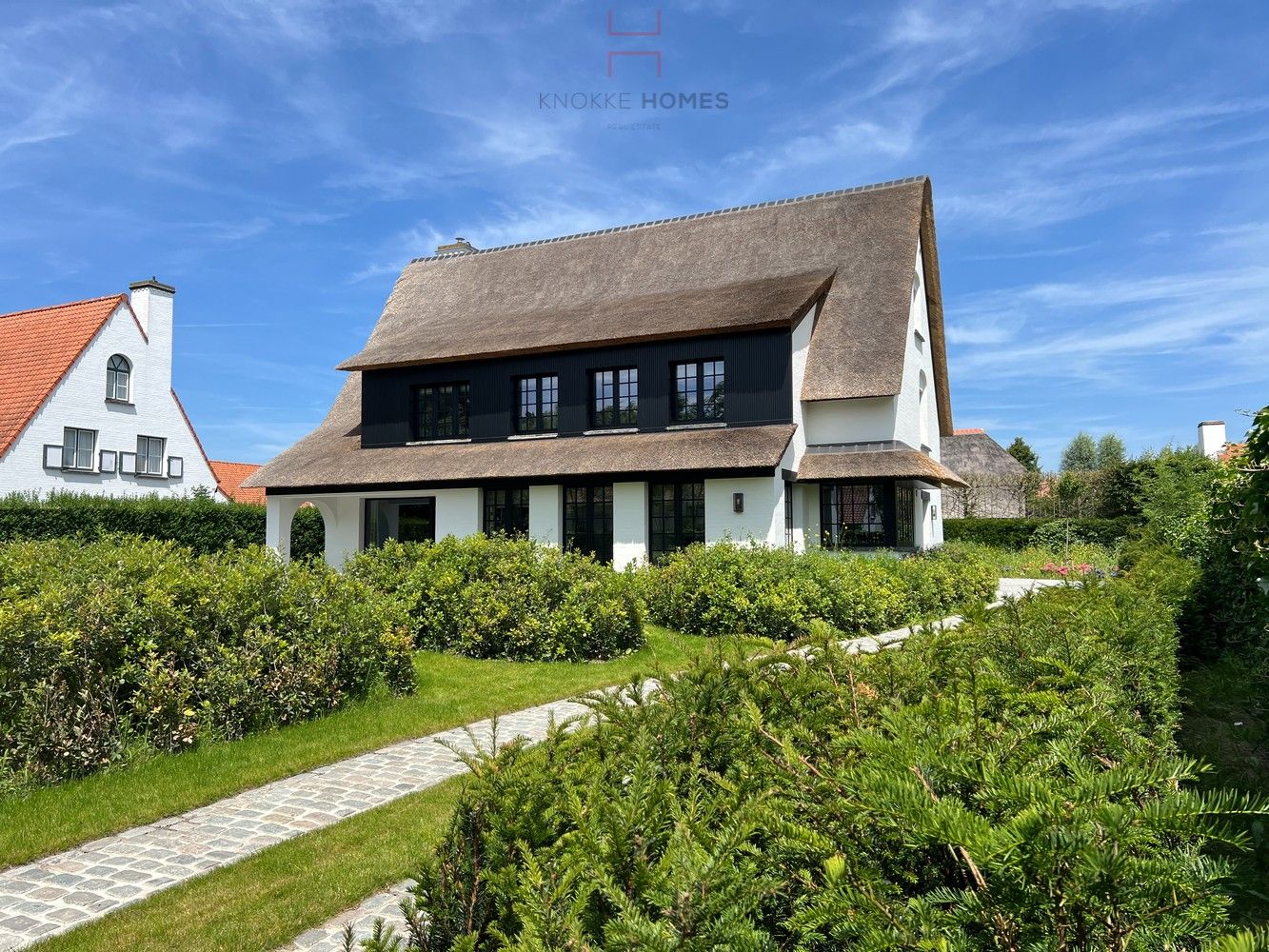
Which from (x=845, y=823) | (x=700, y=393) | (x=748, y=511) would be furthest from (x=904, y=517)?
(x=845, y=823)

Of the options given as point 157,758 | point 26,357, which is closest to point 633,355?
point 157,758

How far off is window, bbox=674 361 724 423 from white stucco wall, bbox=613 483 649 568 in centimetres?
232

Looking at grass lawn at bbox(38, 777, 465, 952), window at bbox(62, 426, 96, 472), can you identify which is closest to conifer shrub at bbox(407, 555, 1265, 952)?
grass lawn at bbox(38, 777, 465, 952)

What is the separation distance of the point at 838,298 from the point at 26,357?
27.5 meters

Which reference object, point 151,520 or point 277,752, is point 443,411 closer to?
point 151,520

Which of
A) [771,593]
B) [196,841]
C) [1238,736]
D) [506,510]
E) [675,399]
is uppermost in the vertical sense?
[675,399]

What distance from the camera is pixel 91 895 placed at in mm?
4688

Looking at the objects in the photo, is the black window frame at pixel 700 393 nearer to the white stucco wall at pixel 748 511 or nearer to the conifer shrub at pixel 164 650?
the white stucco wall at pixel 748 511

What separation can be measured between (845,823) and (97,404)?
3279 cm

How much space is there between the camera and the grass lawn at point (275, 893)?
4.18 m

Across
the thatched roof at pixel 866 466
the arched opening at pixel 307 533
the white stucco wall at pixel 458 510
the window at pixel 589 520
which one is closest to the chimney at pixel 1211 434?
the thatched roof at pixel 866 466

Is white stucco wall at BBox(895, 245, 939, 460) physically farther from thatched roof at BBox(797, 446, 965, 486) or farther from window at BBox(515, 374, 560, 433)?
window at BBox(515, 374, 560, 433)

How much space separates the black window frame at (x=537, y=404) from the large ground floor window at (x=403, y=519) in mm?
5876

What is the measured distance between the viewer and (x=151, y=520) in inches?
950
